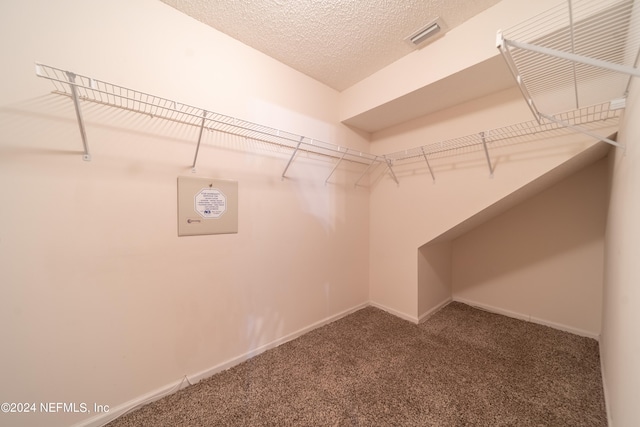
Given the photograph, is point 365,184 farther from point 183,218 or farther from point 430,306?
point 183,218

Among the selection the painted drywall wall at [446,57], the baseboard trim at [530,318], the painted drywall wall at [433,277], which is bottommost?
the baseboard trim at [530,318]

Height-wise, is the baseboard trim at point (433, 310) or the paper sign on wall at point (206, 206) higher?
the paper sign on wall at point (206, 206)

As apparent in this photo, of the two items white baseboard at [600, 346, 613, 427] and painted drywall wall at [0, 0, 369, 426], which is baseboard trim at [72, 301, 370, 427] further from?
white baseboard at [600, 346, 613, 427]

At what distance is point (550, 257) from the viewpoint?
201 cm

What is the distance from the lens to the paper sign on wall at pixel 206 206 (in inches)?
52.4

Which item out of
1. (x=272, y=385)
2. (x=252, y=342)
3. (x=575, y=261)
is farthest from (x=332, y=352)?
(x=575, y=261)

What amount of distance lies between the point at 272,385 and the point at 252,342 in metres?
0.35

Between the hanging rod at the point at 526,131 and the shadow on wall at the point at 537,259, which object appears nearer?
the hanging rod at the point at 526,131

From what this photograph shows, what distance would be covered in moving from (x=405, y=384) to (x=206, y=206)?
163cm

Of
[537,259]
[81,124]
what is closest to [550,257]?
[537,259]

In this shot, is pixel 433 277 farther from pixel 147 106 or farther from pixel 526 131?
pixel 147 106

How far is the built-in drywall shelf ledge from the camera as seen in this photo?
96 centimetres

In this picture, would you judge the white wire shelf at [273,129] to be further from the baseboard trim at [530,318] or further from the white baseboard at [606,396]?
the baseboard trim at [530,318]

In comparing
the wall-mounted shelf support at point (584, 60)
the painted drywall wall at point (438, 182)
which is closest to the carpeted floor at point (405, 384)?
the painted drywall wall at point (438, 182)
